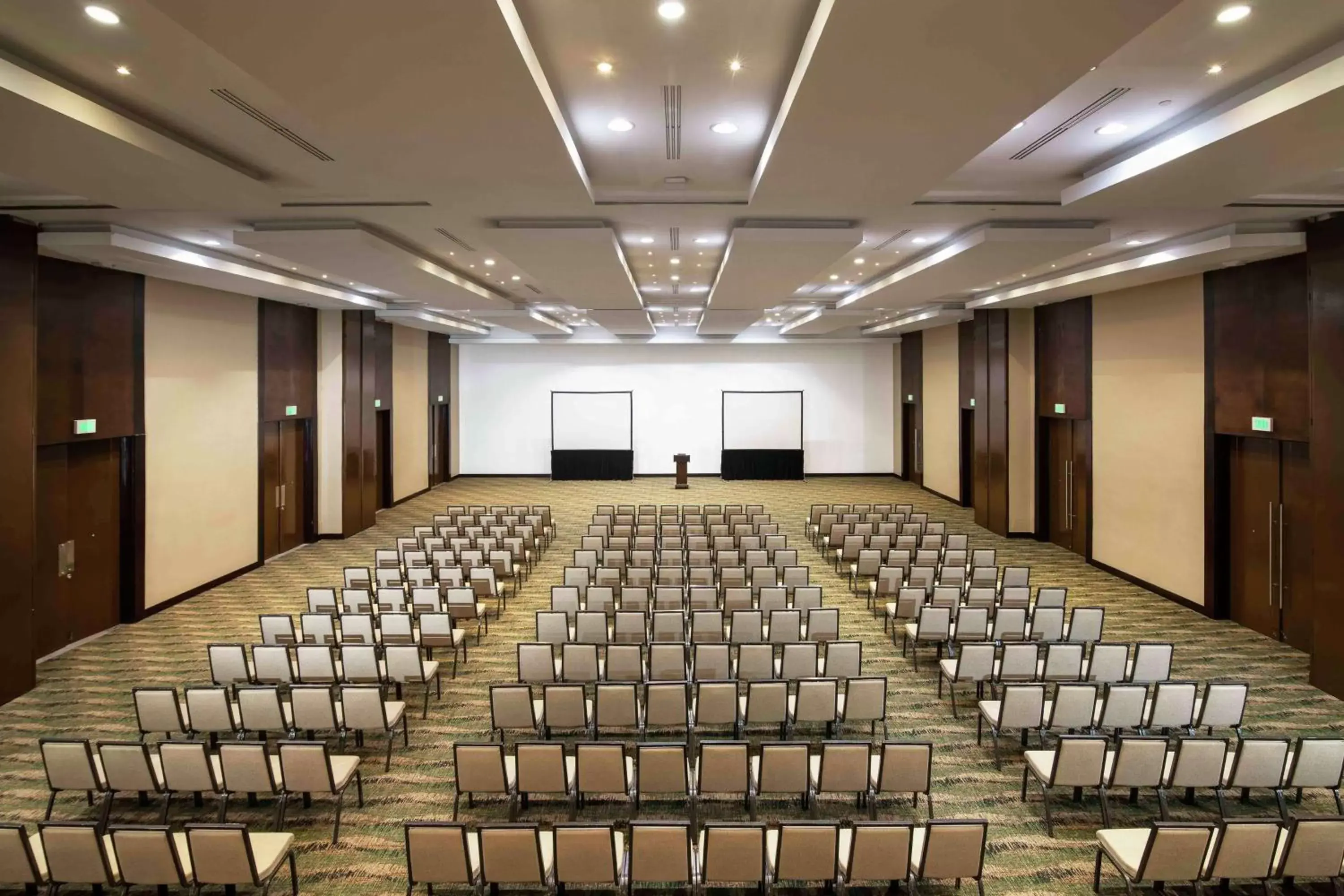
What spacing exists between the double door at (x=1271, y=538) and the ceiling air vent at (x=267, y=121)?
11.1m

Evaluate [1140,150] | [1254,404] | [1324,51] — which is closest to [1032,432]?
[1254,404]

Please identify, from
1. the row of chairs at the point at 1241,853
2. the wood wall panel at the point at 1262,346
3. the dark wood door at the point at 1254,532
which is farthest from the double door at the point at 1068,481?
the row of chairs at the point at 1241,853

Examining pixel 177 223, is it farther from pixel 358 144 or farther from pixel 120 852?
pixel 120 852

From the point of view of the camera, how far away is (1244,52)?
15.1 ft

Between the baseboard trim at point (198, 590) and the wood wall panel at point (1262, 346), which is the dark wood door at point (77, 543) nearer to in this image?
the baseboard trim at point (198, 590)

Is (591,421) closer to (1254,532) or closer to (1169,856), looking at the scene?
(1254,532)

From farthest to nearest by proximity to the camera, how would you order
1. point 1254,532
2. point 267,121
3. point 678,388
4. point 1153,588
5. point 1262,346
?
point 678,388 → point 1153,588 → point 1254,532 → point 1262,346 → point 267,121

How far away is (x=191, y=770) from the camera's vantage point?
5172 millimetres

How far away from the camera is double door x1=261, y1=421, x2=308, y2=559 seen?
14172 millimetres

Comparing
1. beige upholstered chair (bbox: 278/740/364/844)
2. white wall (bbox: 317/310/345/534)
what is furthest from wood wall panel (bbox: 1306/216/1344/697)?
white wall (bbox: 317/310/345/534)

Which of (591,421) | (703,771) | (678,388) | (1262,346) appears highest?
(678,388)

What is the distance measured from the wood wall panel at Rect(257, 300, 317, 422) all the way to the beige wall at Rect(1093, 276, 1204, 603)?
1537 cm

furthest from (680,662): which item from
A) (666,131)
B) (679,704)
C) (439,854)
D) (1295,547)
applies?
(1295,547)

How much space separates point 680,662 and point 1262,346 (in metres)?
8.66
